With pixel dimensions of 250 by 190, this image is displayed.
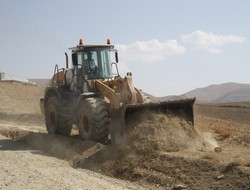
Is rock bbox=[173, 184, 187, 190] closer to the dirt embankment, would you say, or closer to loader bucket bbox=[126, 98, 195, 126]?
the dirt embankment

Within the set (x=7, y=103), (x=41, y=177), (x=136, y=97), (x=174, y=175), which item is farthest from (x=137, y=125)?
(x=7, y=103)

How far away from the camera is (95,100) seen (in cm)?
1112

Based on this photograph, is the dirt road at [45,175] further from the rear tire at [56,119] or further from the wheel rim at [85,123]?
the rear tire at [56,119]

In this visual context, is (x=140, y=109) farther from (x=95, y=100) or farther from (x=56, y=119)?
(x=56, y=119)

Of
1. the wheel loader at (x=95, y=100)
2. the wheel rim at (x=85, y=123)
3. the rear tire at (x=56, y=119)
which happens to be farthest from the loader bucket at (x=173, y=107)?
the rear tire at (x=56, y=119)

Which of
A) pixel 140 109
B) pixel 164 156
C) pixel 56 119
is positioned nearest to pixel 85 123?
Result: pixel 140 109

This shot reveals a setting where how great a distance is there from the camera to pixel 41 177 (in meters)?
8.00

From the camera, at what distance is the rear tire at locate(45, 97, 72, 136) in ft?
43.1

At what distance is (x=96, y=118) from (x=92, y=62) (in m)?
2.44

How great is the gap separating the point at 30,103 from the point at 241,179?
21769 millimetres

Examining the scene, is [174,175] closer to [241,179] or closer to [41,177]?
[241,179]

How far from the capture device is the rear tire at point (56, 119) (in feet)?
43.1

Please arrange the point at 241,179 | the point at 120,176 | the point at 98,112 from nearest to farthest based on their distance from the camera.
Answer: the point at 241,179, the point at 120,176, the point at 98,112

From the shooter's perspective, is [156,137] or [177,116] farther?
[177,116]
